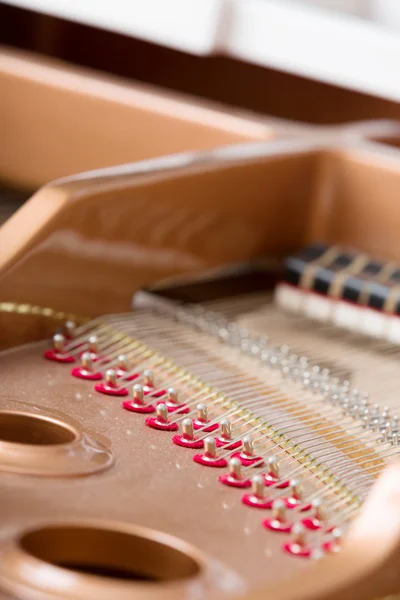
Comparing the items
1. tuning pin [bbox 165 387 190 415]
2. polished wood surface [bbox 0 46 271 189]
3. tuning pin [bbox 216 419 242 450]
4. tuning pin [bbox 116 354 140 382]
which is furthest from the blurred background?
tuning pin [bbox 216 419 242 450]

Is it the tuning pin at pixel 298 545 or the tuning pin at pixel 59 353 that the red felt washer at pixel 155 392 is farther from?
the tuning pin at pixel 298 545

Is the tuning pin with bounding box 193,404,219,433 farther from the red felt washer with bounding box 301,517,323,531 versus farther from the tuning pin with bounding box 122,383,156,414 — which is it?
the red felt washer with bounding box 301,517,323,531

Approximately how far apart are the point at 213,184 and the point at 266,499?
111 cm

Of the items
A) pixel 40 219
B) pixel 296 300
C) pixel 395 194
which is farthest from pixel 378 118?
pixel 40 219

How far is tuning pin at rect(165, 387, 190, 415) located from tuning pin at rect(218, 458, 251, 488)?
235 mm

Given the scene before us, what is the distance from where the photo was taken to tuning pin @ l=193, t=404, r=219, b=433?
192 centimetres

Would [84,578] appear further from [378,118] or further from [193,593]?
[378,118]

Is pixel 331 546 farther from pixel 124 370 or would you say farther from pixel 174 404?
pixel 124 370

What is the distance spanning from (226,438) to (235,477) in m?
0.13

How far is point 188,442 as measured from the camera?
1.87 m

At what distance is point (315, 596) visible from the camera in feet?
4.50

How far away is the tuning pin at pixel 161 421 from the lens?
6.30ft

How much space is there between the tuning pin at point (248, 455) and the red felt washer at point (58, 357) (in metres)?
0.48

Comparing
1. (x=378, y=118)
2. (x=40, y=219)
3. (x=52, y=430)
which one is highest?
(x=378, y=118)
